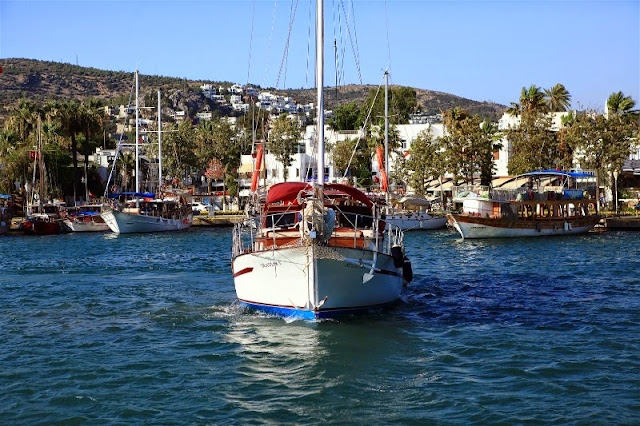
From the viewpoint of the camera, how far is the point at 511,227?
63.6 meters

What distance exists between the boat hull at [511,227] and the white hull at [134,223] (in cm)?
2683

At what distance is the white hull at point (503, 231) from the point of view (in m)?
62.7

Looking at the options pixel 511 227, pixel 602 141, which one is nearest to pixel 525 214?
pixel 511 227

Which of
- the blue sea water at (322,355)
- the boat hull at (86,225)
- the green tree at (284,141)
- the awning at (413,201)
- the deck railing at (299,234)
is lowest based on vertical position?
the blue sea water at (322,355)

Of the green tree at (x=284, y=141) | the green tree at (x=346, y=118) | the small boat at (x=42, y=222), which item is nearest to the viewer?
the small boat at (x=42, y=222)

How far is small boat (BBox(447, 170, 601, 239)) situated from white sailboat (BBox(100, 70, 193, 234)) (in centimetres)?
2667

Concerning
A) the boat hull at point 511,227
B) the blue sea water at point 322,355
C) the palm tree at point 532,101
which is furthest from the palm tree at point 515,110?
the blue sea water at point 322,355

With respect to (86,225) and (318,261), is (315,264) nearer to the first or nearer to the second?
(318,261)

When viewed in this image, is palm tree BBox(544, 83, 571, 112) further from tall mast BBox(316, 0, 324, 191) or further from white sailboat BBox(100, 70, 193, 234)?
tall mast BBox(316, 0, 324, 191)

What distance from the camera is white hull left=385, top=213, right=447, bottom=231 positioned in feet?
237

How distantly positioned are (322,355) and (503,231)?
1769 inches

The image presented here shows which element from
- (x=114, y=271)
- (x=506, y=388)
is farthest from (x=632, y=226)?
(x=506, y=388)

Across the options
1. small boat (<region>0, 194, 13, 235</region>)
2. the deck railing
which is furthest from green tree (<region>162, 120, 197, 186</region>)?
the deck railing

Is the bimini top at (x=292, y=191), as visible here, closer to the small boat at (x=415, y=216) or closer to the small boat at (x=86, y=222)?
the small boat at (x=415, y=216)
